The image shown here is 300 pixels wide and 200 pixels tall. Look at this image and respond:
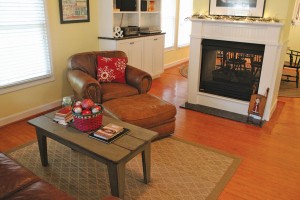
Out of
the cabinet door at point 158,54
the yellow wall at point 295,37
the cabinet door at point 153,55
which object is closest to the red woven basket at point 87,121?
the cabinet door at point 153,55

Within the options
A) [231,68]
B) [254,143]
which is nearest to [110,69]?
[231,68]

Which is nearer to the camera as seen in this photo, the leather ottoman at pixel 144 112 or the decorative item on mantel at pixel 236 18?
the leather ottoman at pixel 144 112

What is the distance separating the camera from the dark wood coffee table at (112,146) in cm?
193

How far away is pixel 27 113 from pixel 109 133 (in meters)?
2.02

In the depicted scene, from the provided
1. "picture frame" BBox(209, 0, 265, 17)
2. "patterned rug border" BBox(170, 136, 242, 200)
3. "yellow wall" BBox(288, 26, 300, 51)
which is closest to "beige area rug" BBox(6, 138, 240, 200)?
"patterned rug border" BBox(170, 136, 242, 200)

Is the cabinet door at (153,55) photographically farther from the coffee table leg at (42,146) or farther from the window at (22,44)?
the coffee table leg at (42,146)

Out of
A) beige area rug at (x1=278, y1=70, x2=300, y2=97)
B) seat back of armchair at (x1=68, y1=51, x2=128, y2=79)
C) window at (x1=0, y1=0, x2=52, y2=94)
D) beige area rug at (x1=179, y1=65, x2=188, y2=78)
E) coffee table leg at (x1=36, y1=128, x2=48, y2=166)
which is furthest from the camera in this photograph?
beige area rug at (x1=179, y1=65, x2=188, y2=78)

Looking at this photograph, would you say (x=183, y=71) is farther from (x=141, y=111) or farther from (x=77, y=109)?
(x=77, y=109)

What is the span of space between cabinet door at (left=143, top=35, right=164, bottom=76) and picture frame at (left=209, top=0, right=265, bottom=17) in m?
1.56

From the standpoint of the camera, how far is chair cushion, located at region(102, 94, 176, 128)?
2.78 metres

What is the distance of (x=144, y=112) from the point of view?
9.37 ft

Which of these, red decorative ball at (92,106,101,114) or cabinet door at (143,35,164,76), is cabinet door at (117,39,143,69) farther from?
red decorative ball at (92,106,101,114)

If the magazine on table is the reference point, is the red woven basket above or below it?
above

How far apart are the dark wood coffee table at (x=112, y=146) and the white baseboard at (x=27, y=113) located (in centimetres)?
126
